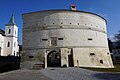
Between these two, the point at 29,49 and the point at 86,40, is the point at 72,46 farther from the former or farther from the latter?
the point at 29,49

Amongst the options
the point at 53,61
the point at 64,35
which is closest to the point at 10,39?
the point at 53,61

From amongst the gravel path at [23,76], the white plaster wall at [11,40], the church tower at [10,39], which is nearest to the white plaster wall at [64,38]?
the gravel path at [23,76]

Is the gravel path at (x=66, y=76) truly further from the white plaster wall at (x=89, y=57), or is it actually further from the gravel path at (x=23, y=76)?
the white plaster wall at (x=89, y=57)

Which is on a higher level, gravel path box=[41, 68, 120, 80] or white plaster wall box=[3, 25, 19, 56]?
white plaster wall box=[3, 25, 19, 56]

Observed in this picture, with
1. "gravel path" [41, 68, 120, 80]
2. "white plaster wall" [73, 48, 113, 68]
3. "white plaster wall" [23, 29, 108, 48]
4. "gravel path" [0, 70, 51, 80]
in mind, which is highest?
"white plaster wall" [23, 29, 108, 48]

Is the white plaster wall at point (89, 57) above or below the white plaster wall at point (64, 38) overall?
below

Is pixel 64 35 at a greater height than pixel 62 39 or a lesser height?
greater

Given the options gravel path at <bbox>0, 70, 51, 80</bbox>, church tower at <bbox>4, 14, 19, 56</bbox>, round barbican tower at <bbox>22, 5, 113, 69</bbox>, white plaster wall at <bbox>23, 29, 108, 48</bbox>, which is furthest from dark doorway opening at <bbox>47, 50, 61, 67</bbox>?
church tower at <bbox>4, 14, 19, 56</bbox>

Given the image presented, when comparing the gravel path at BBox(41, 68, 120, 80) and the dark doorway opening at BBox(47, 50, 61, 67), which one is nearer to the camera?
the gravel path at BBox(41, 68, 120, 80)

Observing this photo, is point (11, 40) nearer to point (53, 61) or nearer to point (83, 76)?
point (53, 61)

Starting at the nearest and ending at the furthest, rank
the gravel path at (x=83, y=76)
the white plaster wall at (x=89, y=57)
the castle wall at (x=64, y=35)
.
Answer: the gravel path at (x=83, y=76) → the white plaster wall at (x=89, y=57) → the castle wall at (x=64, y=35)

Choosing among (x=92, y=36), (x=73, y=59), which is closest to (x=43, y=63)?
(x=73, y=59)

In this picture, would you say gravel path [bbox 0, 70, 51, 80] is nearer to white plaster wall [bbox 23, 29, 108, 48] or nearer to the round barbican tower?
the round barbican tower

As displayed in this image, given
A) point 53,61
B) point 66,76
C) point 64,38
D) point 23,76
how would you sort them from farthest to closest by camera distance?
point 53,61, point 64,38, point 23,76, point 66,76
